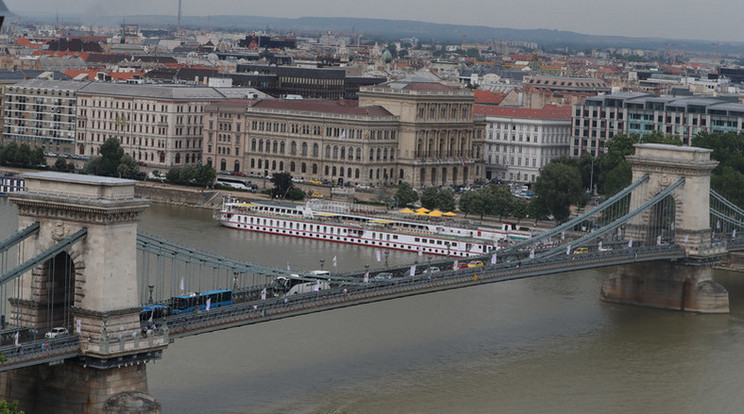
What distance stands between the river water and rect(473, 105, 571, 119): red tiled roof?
2973cm

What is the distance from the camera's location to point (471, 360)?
112 feet

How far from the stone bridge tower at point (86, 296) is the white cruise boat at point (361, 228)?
24895 mm

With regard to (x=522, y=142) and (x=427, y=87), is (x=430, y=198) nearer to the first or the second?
(x=427, y=87)

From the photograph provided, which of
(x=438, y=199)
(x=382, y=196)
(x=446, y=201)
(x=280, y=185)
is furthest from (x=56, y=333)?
(x=280, y=185)

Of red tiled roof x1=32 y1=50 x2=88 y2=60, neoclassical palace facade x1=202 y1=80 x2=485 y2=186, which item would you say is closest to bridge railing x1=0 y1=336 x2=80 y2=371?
neoclassical palace facade x1=202 y1=80 x2=485 y2=186

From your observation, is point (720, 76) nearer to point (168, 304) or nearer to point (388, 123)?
point (388, 123)

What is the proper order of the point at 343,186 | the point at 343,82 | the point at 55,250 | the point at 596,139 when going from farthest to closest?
the point at 343,82
the point at 596,139
the point at 343,186
the point at 55,250

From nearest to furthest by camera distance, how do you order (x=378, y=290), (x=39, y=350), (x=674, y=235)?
(x=39, y=350) < (x=378, y=290) < (x=674, y=235)

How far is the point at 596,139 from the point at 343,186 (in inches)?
491

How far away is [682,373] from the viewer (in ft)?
114

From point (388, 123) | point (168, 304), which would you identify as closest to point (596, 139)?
point (388, 123)

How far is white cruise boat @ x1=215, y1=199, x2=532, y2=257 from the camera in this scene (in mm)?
53094

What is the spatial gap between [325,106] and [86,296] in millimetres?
42559

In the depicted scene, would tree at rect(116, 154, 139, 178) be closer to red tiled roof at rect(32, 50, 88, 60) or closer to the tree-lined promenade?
the tree-lined promenade
